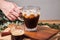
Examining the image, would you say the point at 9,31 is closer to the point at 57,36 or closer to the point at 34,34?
the point at 34,34

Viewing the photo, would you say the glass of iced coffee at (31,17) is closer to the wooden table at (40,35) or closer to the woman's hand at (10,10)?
the wooden table at (40,35)

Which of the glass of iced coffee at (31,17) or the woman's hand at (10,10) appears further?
the woman's hand at (10,10)

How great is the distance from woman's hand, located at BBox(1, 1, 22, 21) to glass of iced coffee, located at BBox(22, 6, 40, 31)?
32 cm

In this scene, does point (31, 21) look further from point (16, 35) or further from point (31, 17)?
point (16, 35)

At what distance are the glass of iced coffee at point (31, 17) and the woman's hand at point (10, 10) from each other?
0.32 m

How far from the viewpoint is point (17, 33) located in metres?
0.99

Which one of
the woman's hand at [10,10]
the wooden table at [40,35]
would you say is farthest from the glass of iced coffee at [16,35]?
the woman's hand at [10,10]

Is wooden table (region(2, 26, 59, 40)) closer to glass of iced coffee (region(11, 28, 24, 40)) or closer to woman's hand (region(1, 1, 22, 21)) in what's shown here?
glass of iced coffee (region(11, 28, 24, 40))

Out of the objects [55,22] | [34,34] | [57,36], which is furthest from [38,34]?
[55,22]

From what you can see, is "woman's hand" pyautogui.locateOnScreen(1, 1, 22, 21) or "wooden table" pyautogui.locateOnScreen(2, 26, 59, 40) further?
"woman's hand" pyautogui.locateOnScreen(1, 1, 22, 21)

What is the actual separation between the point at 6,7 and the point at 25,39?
0.46 m

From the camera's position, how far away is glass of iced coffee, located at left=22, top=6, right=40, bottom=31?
1041 millimetres

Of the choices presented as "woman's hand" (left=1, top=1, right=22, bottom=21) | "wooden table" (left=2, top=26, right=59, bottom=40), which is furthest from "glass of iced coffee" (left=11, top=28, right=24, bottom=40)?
"woman's hand" (left=1, top=1, right=22, bottom=21)

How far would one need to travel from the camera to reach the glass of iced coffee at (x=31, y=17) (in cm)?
104
